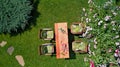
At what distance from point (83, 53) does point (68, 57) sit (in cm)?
58

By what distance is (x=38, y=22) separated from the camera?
11.6m

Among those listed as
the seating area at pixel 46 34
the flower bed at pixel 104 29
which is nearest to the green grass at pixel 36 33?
the seating area at pixel 46 34

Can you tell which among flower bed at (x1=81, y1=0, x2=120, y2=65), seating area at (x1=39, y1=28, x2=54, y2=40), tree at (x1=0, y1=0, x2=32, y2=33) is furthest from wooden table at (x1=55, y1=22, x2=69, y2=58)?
tree at (x1=0, y1=0, x2=32, y2=33)

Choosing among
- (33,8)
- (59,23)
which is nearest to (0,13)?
(33,8)

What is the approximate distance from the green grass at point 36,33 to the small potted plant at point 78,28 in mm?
354

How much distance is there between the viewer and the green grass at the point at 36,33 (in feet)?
37.6

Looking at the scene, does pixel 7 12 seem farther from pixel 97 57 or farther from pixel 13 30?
pixel 97 57

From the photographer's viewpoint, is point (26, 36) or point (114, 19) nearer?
point (114, 19)

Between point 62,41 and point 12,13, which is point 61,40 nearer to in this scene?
point 62,41

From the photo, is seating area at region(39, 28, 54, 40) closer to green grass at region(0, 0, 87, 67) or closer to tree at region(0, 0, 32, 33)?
green grass at region(0, 0, 87, 67)

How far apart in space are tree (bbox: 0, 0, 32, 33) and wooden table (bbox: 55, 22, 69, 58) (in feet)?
3.62

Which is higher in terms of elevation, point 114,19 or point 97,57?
point 114,19

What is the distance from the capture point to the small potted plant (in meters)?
11.0

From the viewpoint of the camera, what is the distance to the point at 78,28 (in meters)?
11.0
